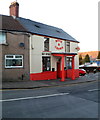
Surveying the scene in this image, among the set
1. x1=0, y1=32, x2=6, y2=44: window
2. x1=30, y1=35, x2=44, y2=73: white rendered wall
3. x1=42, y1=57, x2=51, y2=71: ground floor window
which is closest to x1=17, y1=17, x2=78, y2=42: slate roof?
x1=30, y1=35, x2=44, y2=73: white rendered wall

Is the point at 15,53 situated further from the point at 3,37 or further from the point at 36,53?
the point at 36,53

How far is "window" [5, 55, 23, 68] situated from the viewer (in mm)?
13770

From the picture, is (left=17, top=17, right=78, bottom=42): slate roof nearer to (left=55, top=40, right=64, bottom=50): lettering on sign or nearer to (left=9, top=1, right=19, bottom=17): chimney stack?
(left=55, top=40, right=64, bottom=50): lettering on sign

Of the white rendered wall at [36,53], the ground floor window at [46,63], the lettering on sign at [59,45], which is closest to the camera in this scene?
the white rendered wall at [36,53]

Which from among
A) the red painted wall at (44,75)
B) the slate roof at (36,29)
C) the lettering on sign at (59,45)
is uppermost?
the slate roof at (36,29)

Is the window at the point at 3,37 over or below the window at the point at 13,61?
over

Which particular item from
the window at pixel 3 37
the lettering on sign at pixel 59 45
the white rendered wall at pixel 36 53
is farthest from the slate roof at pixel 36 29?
the window at pixel 3 37

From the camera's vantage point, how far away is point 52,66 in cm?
1731

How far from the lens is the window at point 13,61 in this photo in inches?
542

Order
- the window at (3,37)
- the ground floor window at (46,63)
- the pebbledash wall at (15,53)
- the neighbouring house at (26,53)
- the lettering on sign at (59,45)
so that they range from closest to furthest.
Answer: the pebbledash wall at (15,53), the window at (3,37), the neighbouring house at (26,53), the ground floor window at (46,63), the lettering on sign at (59,45)

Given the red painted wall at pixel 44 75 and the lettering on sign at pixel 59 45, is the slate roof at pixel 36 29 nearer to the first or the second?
the lettering on sign at pixel 59 45

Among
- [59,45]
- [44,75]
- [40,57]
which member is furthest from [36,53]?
[59,45]

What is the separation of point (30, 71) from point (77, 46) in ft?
35.4

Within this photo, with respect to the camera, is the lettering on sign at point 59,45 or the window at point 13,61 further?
the lettering on sign at point 59,45
